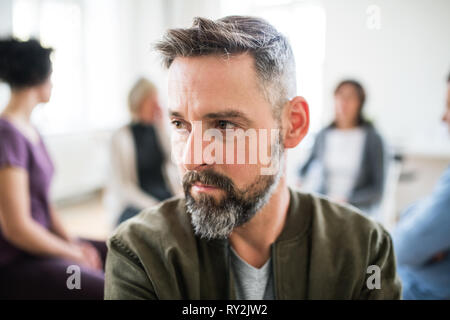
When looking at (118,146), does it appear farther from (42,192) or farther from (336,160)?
(336,160)

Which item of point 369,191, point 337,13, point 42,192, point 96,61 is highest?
point 96,61

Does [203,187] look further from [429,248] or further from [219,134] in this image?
[429,248]

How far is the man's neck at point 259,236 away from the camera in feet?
2.62

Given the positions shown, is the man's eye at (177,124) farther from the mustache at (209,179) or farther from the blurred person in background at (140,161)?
the blurred person in background at (140,161)

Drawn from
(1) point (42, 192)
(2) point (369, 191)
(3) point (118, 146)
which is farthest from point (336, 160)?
(1) point (42, 192)

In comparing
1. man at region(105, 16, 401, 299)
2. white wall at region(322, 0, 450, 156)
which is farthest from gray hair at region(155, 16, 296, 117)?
white wall at region(322, 0, 450, 156)

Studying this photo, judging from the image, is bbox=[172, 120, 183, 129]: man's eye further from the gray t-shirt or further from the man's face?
the gray t-shirt

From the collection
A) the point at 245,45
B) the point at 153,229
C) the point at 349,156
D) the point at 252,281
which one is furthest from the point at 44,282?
the point at 349,156

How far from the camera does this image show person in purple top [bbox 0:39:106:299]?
A: 1.07 m

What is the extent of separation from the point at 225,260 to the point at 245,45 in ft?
1.50

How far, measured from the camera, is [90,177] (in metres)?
4.16

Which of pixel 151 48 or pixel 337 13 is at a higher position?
pixel 337 13

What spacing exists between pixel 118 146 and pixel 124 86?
2.65m

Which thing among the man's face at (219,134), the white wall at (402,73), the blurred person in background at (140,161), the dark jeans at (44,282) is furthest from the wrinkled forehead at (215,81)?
the white wall at (402,73)
